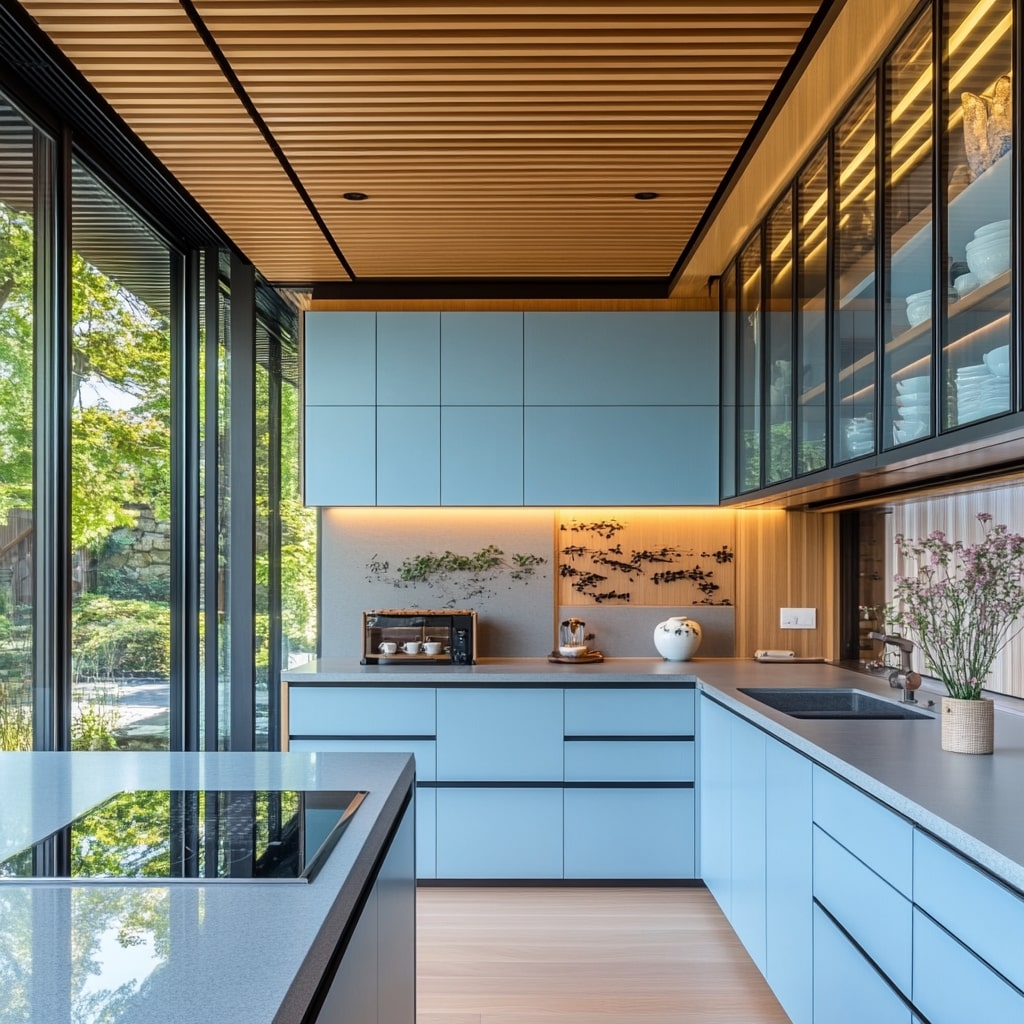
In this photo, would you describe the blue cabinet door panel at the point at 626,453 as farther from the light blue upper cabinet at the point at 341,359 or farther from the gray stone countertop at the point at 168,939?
the gray stone countertop at the point at 168,939

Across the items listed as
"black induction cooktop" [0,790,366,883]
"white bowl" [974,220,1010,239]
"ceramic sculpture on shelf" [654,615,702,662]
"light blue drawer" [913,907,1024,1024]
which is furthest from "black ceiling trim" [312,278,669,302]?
"light blue drawer" [913,907,1024,1024]

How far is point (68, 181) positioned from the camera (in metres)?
2.76

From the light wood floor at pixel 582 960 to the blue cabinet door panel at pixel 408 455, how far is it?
1.69 m

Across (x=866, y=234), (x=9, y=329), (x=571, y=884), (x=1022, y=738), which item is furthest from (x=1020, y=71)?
(x=571, y=884)

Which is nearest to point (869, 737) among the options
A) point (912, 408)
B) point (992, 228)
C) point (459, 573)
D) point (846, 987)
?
point (846, 987)

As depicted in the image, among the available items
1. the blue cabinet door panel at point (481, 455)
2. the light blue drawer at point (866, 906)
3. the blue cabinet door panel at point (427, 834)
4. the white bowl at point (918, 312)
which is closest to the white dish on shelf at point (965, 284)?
the white bowl at point (918, 312)

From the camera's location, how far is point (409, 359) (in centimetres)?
439

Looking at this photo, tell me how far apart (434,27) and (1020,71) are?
132 centimetres

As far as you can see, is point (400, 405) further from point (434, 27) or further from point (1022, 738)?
point (1022, 738)

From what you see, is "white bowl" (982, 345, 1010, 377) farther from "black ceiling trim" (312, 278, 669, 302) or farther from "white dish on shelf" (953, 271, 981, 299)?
"black ceiling trim" (312, 278, 669, 302)

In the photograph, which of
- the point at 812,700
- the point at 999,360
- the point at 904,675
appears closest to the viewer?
the point at 999,360

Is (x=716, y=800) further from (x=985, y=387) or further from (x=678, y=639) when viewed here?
(x=985, y=387)

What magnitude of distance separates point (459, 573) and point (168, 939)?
3561mm

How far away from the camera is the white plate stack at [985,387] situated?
1.77m
